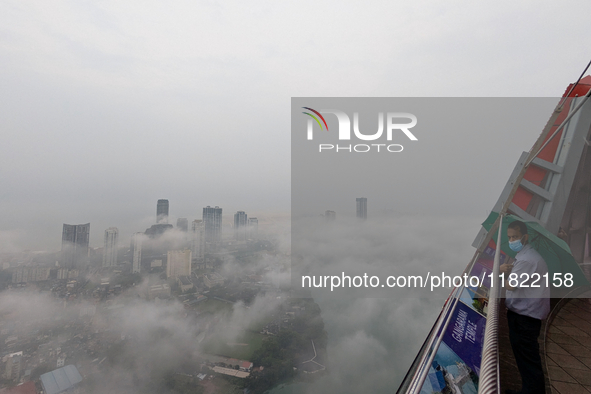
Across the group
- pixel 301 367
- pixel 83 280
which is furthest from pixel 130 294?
pixel 301 367

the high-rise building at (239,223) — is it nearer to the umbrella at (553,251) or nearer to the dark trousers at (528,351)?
the umbrella at (553,251)

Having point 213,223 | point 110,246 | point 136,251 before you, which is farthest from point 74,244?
point 213,223

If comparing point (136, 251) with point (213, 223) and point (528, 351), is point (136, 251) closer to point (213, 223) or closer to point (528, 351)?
point (213, 223)

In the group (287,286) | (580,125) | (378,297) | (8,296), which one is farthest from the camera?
(287,286)

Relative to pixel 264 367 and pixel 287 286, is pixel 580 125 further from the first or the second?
pixel 287 286

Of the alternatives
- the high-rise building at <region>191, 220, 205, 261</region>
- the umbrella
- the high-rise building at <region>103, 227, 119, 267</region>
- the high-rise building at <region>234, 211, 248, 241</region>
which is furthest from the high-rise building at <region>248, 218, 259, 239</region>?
the umbrella

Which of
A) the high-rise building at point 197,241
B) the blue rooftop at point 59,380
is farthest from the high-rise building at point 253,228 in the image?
the blue rooftop at point 59,380

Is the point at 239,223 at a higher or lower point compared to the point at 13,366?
higher

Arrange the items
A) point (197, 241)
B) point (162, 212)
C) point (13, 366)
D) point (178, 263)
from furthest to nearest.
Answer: point (162, 212) < point (197, 241) < point (178, 263) < point (13, 366)
